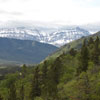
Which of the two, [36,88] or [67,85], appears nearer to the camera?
[67,85]

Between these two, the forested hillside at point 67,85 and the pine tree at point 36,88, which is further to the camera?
the pine tree at point 36,88

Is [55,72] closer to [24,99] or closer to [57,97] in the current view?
[24,99]

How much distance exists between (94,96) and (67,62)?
233 feet

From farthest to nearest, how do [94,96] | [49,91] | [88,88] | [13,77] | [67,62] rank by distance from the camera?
[13,77], [67,62], [49,91], [88,88], [94,96]

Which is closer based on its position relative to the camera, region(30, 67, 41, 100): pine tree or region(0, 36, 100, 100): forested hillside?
region(0, 36, 100, 100): forested hillside

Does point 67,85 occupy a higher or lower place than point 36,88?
higher

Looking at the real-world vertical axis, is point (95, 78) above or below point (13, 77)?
above

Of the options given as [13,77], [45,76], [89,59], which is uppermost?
[89,59]

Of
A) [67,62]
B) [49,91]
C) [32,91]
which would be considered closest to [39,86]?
[32,91]

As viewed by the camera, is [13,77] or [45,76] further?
[13,77]

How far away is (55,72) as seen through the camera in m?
100

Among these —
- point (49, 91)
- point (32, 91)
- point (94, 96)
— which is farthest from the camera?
point (32, 91)

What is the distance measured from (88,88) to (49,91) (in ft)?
39.4

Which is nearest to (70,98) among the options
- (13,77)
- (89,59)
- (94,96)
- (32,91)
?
(94,96)
